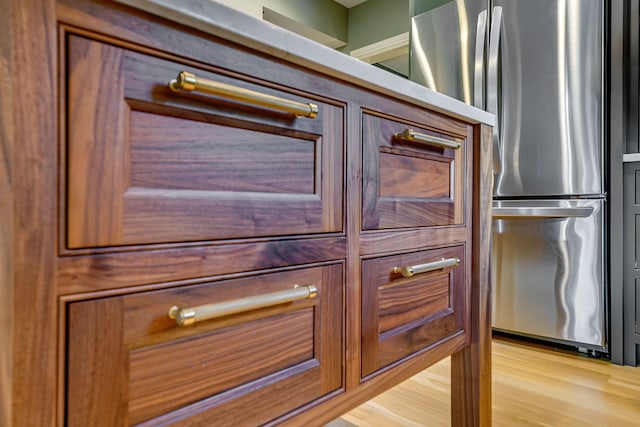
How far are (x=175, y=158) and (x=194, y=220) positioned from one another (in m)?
0.08

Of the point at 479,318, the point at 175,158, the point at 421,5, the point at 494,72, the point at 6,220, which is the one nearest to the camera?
the point at 6,220

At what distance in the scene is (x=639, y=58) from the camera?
183 centimetres

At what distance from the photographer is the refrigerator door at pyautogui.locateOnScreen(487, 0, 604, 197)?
1.87m

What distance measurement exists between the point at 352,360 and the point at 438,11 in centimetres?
235

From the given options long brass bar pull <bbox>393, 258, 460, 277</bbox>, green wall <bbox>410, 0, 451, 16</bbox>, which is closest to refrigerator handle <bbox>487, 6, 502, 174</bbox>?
green wall <bbox>410, 0, 451, 16</bbox>

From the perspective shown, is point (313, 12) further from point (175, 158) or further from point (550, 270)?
point (175, 158)

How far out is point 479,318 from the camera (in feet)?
3.43

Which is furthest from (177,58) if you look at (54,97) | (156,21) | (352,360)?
(352,360)

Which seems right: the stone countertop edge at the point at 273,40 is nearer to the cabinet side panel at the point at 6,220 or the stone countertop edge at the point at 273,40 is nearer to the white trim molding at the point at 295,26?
the cabinet side panel at the point at 6,220

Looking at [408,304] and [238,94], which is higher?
[238,94]

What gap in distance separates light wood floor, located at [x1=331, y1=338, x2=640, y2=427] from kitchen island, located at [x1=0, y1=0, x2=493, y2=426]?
27.7 inches

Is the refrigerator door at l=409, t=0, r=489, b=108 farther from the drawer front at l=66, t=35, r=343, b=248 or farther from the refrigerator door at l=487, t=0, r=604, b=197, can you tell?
the drawer front at l=66, t=35, r=343, b=248

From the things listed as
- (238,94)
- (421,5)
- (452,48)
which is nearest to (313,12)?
(421,5)

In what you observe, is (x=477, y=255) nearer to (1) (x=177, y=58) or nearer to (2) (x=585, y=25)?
(1) (x=177, y=58)
